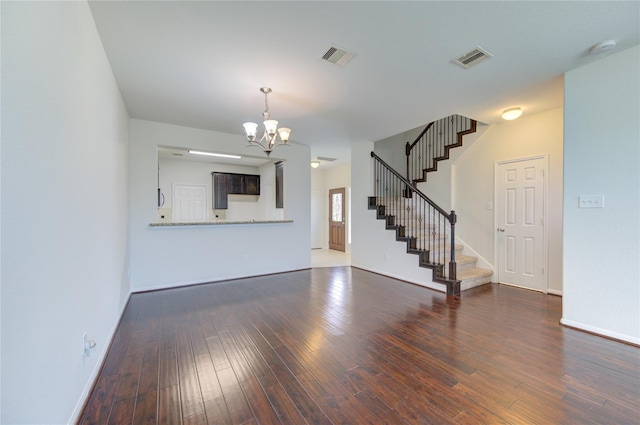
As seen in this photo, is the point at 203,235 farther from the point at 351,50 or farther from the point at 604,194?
the point at 604,194

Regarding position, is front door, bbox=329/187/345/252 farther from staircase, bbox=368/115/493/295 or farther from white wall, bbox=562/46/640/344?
white wall, bbox=562/46/640/344

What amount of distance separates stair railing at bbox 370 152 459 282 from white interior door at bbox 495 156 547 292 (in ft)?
2.78

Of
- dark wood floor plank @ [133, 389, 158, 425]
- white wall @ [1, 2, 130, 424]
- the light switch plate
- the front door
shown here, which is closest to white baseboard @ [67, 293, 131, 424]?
white wall @ [1, 2, 130, 424]

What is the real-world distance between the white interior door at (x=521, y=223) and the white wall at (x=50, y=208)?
5382mm

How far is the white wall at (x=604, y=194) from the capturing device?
2.44m

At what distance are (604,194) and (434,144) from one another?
333 cm

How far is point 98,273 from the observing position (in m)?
2.15

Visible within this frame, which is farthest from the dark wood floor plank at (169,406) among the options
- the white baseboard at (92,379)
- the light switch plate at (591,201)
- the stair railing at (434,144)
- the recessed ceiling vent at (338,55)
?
the stair railing at (434,144)

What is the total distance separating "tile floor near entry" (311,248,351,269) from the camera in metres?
6.22

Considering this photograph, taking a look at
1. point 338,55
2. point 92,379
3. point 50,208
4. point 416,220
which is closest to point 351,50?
point 338,55

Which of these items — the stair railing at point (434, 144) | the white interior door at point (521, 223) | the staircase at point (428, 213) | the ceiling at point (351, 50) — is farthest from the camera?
the stair railing at point (434, 144)

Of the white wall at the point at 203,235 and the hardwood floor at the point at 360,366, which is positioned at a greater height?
the white wall at the point at 203,235

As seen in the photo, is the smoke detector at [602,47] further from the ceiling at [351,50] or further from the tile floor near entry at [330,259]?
the tile floor near entry at [330,259]

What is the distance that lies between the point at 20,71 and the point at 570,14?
332 cm
